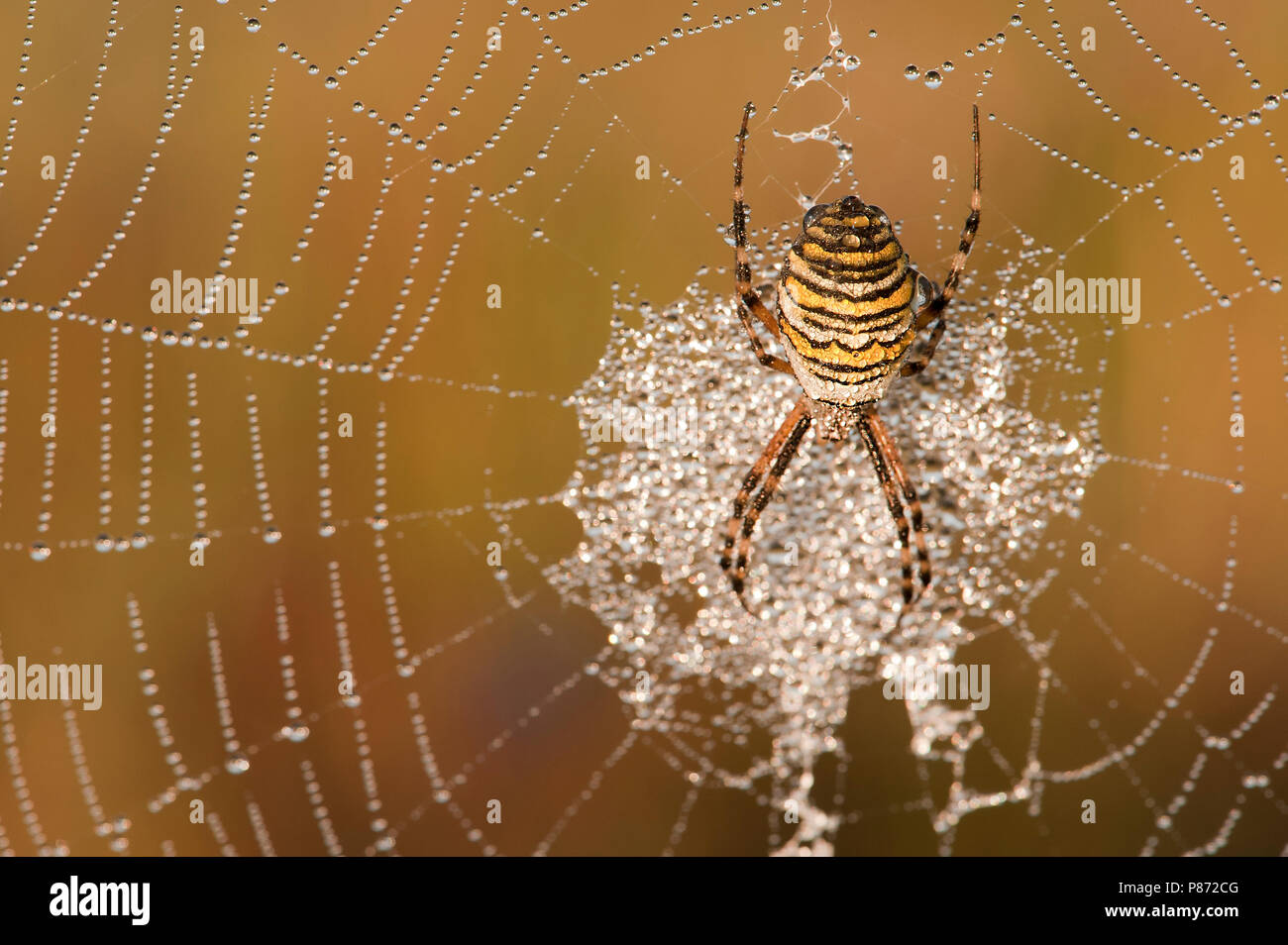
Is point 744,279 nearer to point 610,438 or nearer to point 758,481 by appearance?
point 758,481

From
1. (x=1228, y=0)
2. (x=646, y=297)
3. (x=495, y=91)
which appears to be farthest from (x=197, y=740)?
(x=1228, y=0)

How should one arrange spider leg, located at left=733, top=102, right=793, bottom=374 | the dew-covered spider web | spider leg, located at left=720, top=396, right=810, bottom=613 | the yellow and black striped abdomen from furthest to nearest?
spider leg, located at left=720, top=396, right=810, bottom=613 → the dew-covered spider web → spider leg, located at left=733, top=102, right=793, bottom=374 → the yellow and black striped abdomen

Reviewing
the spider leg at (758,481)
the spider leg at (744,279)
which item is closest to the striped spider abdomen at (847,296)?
the spider leg at (744,279)

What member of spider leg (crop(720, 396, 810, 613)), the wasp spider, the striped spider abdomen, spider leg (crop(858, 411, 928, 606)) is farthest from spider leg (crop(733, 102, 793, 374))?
spider leg (crop(858, 411, 928, 606))

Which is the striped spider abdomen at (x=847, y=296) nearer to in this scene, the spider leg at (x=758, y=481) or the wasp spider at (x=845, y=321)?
the wasp spider at (x=845, y=321)

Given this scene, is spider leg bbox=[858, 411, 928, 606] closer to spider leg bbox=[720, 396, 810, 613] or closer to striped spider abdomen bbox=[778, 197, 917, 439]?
spider leg bbox=[720, 396, 810, 613]

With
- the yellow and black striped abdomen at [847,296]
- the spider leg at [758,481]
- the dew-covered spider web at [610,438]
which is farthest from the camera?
the spider leg at [758,481]

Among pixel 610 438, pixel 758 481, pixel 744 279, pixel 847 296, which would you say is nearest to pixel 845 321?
pixel 847 296
